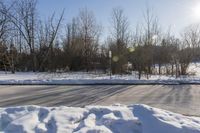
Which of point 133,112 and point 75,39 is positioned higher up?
point 75,39

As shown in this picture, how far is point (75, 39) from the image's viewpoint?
51.7 m

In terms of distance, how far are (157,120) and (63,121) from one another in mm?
2126

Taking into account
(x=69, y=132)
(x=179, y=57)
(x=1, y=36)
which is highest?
(x=1, y=36)

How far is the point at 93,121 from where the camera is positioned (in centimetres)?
756

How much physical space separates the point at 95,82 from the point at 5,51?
25.6m

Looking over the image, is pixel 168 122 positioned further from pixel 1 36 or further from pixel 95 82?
pixel 1 36

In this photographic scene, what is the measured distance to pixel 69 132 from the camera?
268 inches

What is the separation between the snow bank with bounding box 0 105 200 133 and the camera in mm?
6906

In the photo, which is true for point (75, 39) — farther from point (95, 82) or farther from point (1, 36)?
point (95, 82)

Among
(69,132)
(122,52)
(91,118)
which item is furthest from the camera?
(122,52)

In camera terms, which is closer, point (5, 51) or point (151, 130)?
point (151, 130)

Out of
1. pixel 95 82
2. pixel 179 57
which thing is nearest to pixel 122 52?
pixel 179 57

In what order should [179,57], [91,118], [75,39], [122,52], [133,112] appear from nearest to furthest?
[91,118] < [133,112] < [179,57] < [122,52] < [75,39]

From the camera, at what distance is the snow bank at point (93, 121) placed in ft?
22.7
